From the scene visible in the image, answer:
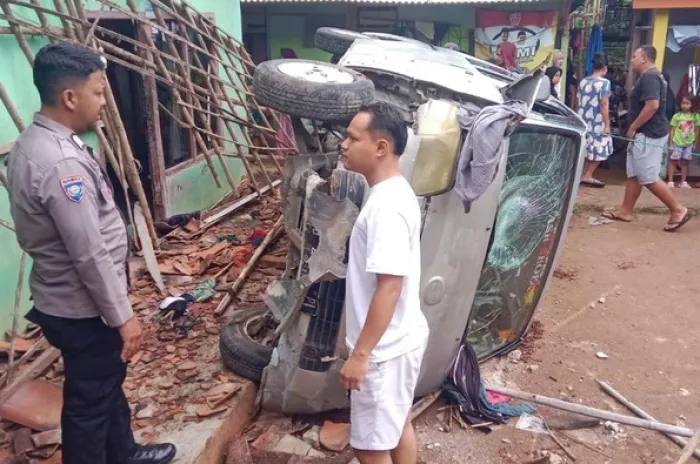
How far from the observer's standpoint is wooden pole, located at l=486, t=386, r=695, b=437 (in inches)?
140

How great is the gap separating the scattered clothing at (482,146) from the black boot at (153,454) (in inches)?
73.8

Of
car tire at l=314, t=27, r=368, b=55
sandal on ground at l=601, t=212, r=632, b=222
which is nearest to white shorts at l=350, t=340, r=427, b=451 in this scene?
car tire at l=314, t=27, r=368, b=55

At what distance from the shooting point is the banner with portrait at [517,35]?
10727 mm

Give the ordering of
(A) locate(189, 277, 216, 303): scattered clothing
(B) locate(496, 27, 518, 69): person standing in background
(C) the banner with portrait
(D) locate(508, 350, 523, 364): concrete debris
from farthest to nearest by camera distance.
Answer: (B) locate(496, 27, 518, 69): person standing in background < (C) the banner with portrait < (A) locate(189, 277, 216, 303): scattered clothing < (D) locate(508, 350, 523, 364): concrete debris

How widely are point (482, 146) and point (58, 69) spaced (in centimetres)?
183

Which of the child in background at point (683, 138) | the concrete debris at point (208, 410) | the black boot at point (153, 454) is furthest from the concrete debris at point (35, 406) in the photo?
the child in background at point (683, 138)

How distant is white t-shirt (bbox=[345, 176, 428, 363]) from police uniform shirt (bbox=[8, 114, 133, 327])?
2.90ft

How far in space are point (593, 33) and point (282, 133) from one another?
6.67m

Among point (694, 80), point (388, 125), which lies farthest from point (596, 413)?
point (694, 80)

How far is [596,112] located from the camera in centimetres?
913

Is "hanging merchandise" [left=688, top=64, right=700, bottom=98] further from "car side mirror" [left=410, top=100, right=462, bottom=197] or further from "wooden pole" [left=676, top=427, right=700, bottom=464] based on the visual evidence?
"car side mirror" [left=410, top=100, right=462, bottom=197]

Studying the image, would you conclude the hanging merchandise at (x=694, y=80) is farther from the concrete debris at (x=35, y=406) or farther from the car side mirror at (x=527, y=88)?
the concrete debris at (x=35, y=406)

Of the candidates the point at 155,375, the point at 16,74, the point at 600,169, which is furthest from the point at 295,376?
the point at 600,169

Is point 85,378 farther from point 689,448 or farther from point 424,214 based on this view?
point 689,448
